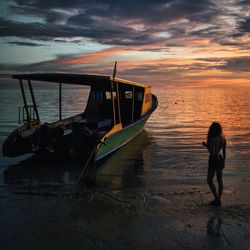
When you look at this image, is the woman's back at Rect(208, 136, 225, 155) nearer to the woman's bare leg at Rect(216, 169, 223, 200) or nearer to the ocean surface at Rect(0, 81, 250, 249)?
the woman's bare leg at Rect(216, 169, 223, 200)

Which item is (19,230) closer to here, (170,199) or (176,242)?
(176,242)

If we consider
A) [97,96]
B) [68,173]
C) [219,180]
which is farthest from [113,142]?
[97,96]

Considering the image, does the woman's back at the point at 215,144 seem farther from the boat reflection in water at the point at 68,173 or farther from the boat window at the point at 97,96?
the boat window at the point at 97,96

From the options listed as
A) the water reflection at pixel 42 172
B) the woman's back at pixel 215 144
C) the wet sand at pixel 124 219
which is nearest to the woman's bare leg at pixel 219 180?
the wet sand at pixel 124 219

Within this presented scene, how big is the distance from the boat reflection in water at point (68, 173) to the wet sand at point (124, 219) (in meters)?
0.44

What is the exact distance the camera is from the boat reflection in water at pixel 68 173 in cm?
835

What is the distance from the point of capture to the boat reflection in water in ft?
27.4

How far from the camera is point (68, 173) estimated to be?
959cm

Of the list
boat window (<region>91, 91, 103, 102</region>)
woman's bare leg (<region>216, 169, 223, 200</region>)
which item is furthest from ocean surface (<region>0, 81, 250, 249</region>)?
boat window (<region>91, 91, 103, 102</region>)

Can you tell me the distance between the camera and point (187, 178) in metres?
8.92

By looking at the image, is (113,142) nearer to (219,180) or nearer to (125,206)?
(125,206)

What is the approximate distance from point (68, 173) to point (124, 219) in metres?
3.97

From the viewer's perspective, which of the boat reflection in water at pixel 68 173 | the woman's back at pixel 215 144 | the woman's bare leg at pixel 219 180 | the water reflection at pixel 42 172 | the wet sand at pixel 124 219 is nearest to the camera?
the wet sand at pixel 124 219

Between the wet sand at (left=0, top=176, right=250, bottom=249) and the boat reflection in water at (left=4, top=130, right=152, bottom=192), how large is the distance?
0.44m
